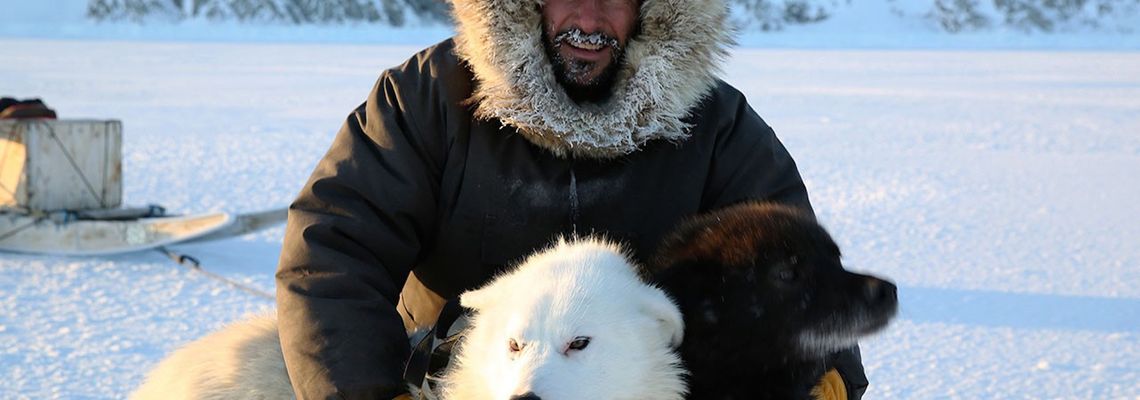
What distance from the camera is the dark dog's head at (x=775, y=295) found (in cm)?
203

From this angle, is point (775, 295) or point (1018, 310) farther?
point (1018, 310)

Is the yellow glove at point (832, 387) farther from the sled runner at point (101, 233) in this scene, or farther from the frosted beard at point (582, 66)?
the sled runner at point (101, 233)

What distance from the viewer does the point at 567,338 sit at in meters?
1.81

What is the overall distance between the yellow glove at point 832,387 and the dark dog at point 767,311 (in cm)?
22

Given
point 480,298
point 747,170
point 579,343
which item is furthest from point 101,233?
point 579,343

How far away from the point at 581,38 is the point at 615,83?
0.42ft

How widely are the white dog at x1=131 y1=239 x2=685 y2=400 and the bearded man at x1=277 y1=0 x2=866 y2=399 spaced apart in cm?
39

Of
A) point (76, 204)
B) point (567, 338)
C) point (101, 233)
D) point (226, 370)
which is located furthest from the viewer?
point (76, 204)

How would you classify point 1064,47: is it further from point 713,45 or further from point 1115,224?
point 713,45

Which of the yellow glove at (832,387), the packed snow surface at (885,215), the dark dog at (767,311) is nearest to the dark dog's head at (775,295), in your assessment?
the dark dog at (767,311)

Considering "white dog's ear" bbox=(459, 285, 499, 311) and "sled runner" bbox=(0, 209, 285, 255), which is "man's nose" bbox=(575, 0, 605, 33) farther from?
"sled runner" bbox=(0, 209, 285, 255)

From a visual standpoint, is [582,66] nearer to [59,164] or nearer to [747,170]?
[747,170]

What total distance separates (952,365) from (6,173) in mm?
4682

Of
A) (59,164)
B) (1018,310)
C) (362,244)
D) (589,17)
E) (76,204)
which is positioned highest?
(589,17)
